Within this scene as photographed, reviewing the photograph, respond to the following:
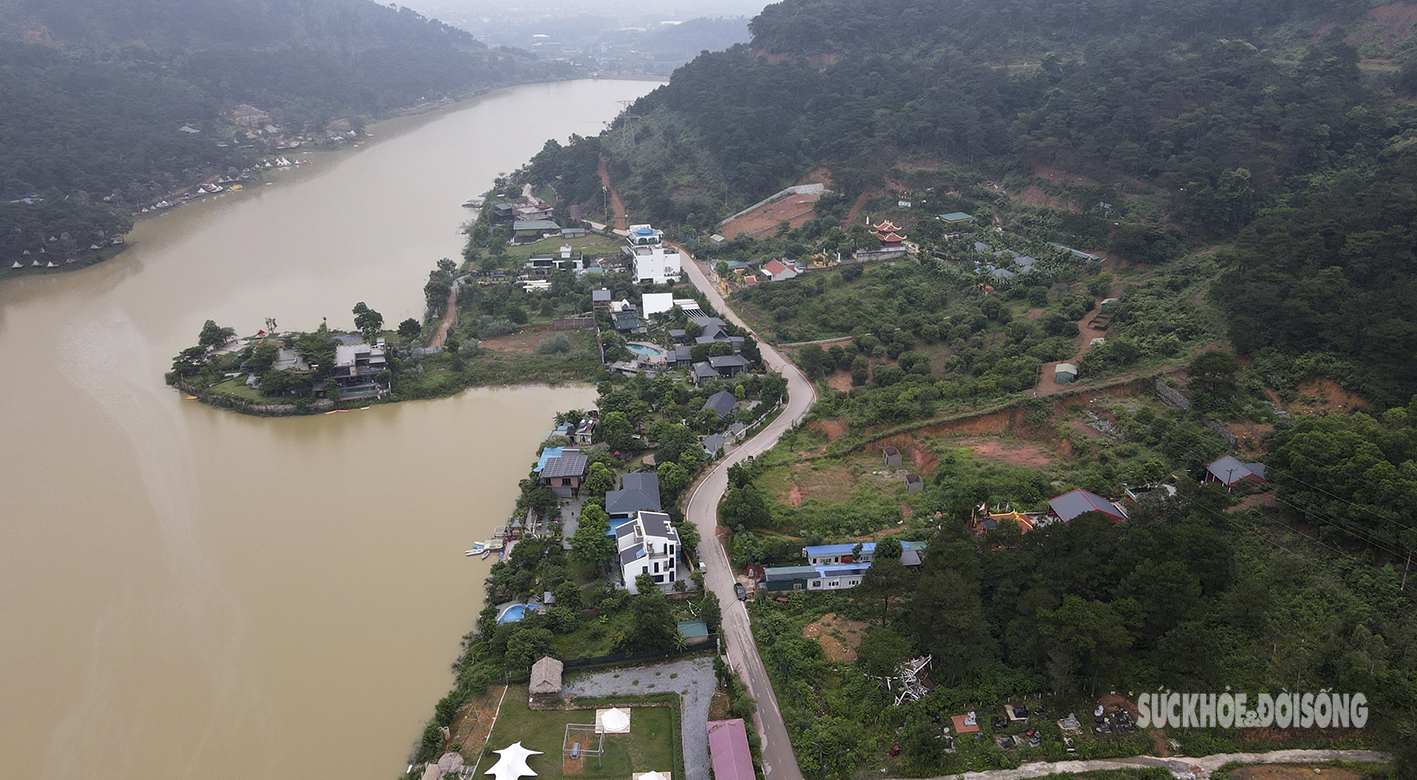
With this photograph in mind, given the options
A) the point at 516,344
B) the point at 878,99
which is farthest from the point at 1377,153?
the point at 516,344

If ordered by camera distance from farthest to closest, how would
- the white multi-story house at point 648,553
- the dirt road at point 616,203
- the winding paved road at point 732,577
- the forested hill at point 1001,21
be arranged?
the dirt road at point 616,203 < the forested hill at point 1001,21 < the white multi-story house at point 648,553 < the winding paved road at point 732,577

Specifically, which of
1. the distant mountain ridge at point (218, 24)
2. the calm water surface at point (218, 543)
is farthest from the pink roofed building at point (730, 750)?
the distant mountain ridge at point (218, 24)

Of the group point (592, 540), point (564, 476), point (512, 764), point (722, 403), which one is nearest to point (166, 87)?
point (722, 403)

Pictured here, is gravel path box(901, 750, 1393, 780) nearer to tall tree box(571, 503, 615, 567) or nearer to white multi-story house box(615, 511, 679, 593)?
white multi-story house box(615, 511, 679, 593)

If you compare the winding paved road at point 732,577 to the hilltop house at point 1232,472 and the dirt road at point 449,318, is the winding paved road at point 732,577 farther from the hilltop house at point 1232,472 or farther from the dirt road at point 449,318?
the dirt road at point 449,318

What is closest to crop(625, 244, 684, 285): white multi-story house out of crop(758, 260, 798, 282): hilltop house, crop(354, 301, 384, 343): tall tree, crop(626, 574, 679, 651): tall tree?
crop(758, 260, 798, 282): hilltop house
